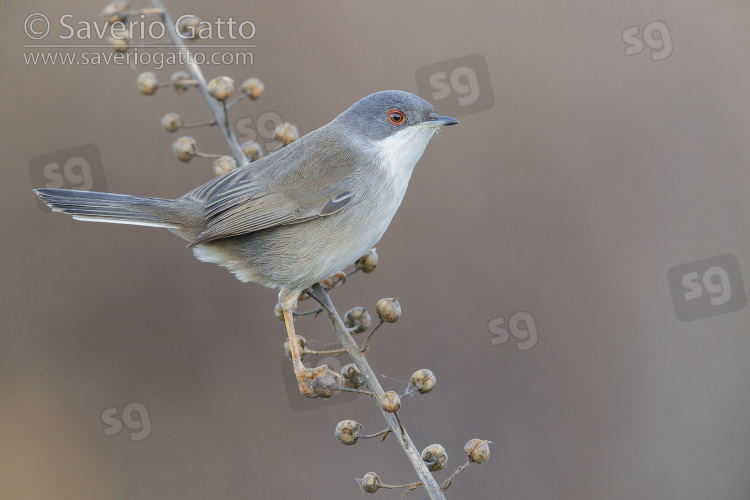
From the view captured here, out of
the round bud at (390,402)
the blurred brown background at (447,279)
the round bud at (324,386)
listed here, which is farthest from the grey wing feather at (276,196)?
the blurred brown background at (447,279)

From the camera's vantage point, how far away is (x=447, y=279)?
613 centimetres

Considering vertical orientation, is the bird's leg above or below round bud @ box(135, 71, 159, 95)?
below

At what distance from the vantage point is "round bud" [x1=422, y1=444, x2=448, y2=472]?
9.31 ft

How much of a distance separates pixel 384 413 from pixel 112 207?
2.04 meters

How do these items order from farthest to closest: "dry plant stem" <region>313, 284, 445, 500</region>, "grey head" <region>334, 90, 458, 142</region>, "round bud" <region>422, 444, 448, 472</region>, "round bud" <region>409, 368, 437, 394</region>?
"grey head" <region>334, 90, 458, 142</region> → "round bud" <region>409, 368, 437, 394</region> → "round bud" <region>422, 444, 448, 472</region> → "dry plant stem" <region>313, 284, 445, 500</region>

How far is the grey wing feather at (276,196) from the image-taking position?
13.0 ft

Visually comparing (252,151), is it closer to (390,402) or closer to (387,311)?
(387,311)

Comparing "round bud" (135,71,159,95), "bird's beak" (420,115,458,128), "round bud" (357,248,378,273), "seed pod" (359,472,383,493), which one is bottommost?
"seed pod" (359,472,383,493)

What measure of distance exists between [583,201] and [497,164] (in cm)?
87

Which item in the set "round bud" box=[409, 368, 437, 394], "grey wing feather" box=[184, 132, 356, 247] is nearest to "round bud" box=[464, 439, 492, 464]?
"round bud" box=[409, 368, 437, 394]

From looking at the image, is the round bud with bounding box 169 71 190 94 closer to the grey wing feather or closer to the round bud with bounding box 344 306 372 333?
the grey wing feather

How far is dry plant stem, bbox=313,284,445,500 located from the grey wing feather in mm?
556

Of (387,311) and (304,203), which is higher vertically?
(304,203)

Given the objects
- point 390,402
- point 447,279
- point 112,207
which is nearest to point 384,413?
point 390,402
